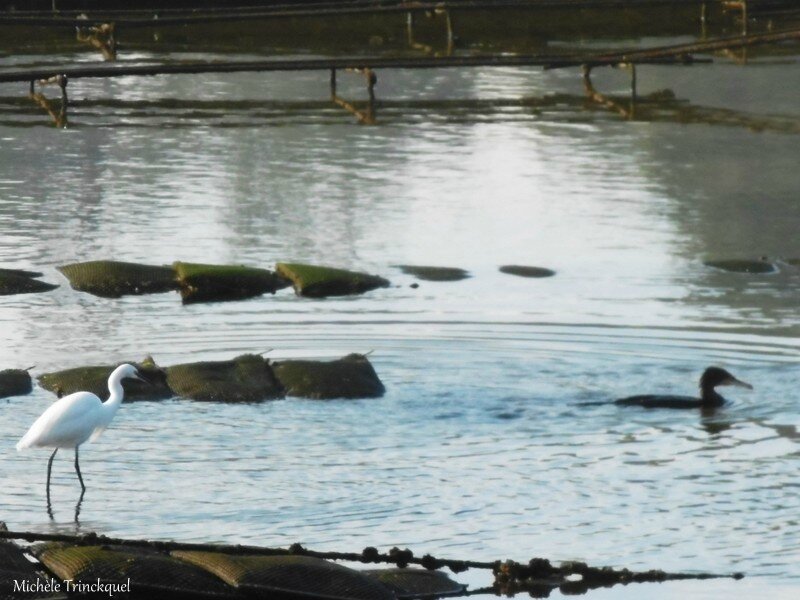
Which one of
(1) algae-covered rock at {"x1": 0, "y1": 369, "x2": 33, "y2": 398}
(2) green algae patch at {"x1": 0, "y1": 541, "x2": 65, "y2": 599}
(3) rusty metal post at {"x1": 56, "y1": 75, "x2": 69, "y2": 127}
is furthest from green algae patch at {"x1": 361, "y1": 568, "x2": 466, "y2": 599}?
(3) rusty metal post at {"x1": 56, "y1": 75, "x2": 69, "y2": 127}

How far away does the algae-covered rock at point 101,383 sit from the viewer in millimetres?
11633

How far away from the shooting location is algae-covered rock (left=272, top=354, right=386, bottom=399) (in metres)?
11.8

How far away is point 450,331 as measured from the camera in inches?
534

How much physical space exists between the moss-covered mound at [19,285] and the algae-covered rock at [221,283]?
1162 mm

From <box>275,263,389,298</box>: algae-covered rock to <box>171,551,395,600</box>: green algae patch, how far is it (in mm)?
6887

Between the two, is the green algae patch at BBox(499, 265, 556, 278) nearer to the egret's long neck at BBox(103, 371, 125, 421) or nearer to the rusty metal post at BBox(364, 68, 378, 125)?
the egret's long neck at BBox(103, 371, 125, 421)

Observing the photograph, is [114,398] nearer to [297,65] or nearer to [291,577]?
[291,577]

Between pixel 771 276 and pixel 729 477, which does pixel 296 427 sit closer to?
pixel 729 477

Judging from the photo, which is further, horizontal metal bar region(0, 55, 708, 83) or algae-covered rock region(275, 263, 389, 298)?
horizontal metal bar region(0, 55, 708, 83)

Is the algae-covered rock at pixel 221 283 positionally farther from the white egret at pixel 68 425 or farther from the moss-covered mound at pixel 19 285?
the white egret at pixel 68 425

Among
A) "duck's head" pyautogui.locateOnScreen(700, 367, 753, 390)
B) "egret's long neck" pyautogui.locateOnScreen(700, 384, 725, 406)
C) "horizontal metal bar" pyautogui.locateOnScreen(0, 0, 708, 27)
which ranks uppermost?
"horizontal metal bar" pyautogui.locateOnScreen(0, 0, 708, 27)

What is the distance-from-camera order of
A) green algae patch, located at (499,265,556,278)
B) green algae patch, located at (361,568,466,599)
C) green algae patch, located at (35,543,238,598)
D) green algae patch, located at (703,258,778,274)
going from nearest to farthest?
green algae patch, located at (35,543,238,598) → green algae patch, located at (361,568,466,599) → green algae patch, located at (499,265,556,278) → green algae patch, located at (703,258,778,274)

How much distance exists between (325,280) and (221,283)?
2.91ft

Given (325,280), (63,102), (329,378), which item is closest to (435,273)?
(325,280)
